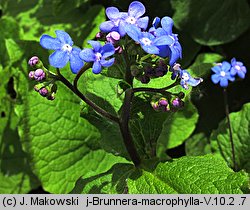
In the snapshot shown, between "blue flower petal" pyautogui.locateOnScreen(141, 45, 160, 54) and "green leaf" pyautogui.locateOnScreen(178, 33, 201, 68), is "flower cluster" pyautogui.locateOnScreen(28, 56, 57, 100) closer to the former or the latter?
"blue flower petal" pyautogui.locateOnScreen(141, 45, 160, 54)

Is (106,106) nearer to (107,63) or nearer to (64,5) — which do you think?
(107,63)

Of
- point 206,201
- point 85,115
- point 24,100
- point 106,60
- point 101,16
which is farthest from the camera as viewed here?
point 101,16

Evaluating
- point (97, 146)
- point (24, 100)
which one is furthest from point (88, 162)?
point (24, 100)

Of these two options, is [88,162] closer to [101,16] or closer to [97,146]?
[97,146]

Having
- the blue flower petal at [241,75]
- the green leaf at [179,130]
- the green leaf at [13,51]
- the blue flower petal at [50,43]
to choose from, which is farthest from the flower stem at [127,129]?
the green leaf at [13,51]

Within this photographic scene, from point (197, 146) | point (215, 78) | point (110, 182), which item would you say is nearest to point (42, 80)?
point (110, 182)

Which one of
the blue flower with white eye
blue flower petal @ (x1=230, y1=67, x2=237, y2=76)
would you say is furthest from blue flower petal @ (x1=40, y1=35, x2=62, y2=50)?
blue flower petal @ (x1=230, y1=67, x2=237, y2=76)
